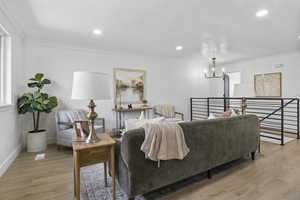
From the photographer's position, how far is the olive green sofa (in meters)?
1.59

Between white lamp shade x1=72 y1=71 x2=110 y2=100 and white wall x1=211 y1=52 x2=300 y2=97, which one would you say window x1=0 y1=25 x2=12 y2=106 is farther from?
white wall x1=211 y1=52 x2=300 y2=97

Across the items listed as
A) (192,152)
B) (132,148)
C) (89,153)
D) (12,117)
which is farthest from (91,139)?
(12,117)

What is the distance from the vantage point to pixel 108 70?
14.9ft

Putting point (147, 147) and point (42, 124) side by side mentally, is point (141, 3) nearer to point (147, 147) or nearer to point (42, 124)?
point (147, 147)

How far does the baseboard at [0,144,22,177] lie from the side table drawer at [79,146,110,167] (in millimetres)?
1721

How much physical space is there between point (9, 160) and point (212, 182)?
3274 mm

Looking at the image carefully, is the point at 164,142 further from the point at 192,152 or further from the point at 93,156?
the point at 93,156

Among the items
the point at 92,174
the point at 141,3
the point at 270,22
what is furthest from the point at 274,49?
the point at 92,174

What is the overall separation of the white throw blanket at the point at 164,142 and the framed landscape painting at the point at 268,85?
4927 millimetres

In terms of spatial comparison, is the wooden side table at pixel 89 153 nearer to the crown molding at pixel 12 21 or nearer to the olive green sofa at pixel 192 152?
the olive green sofa at pixel 192 152

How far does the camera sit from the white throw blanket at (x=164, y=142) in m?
1.62

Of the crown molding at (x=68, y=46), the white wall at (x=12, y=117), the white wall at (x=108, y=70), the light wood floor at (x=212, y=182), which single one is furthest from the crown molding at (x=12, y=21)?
the light wood floor at (x=212, y=182)

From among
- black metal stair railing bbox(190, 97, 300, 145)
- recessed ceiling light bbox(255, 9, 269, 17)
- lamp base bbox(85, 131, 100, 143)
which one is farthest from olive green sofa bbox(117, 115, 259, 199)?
recessed ceiling light bbox(255, 9, 269, 17)

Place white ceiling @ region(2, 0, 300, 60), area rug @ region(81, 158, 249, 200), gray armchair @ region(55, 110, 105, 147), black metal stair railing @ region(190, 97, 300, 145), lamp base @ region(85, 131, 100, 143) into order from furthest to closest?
black metal stair railing @ region(190, 97, 300, 145), gray armchair @ region(55, 110, 105, 147), white ceiling @ region(2, 0, 300, 60), area rug @ region(81, 158, 249, 200), lamp base @ region(85, 131, 100, 143)
